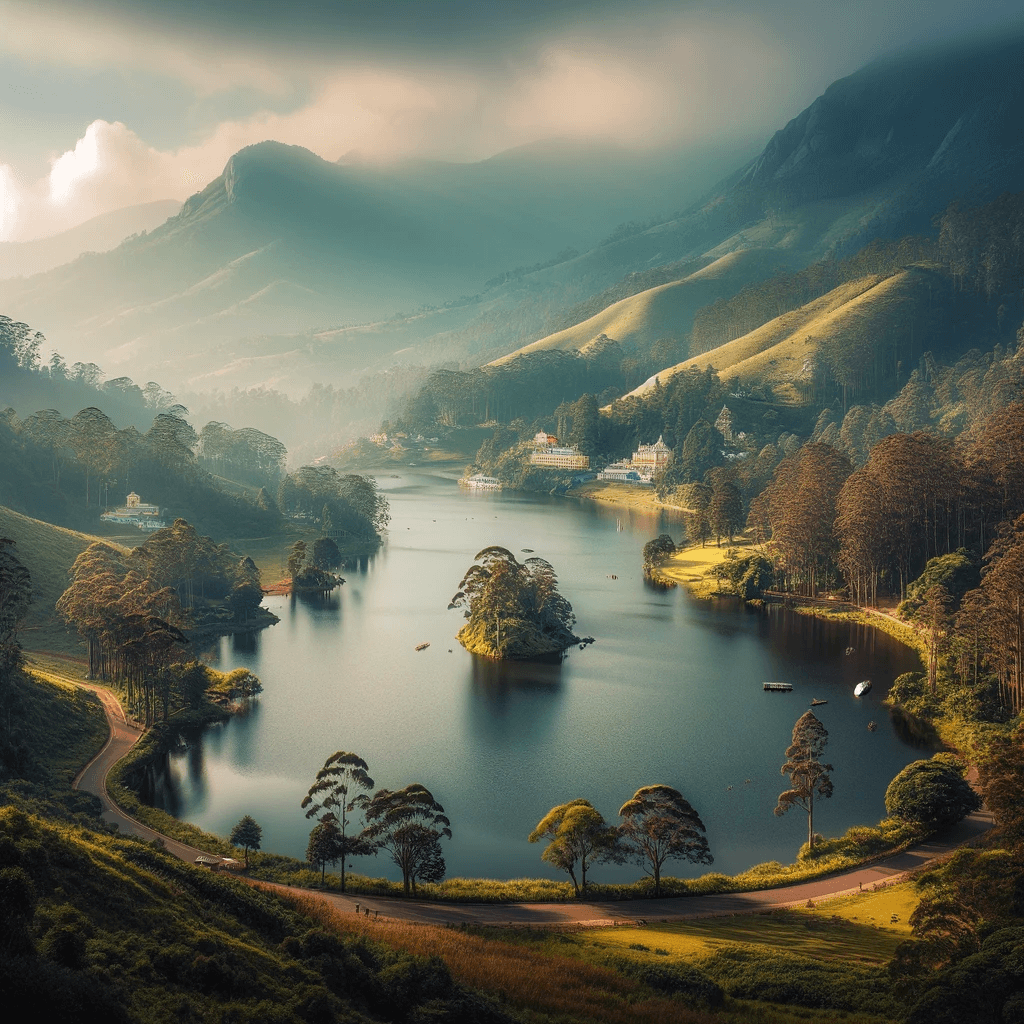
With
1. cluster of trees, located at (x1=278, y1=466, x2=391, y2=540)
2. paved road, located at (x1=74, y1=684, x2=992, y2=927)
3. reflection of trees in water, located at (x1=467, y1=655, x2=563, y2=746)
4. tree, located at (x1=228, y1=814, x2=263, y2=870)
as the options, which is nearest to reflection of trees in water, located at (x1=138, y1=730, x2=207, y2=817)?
paved road, located at (x1=74, y1=684, x2=992, y2=927)

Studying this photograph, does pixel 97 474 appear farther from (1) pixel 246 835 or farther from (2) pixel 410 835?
(2) pixel 410 835

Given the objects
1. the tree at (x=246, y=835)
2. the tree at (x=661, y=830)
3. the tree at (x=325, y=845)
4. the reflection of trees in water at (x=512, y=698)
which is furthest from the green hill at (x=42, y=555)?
the tree at (x=661, y=830)

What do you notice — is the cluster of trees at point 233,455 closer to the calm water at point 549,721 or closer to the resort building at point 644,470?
the resort building at point 644,470

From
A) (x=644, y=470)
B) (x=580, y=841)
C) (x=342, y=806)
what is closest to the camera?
(x=580, y=841)

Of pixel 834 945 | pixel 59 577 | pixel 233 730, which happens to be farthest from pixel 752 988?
pixel 59 577

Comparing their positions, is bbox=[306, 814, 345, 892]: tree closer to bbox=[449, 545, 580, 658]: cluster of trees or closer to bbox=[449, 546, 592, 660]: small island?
bbox=[449, 546, 592, 660]: small island

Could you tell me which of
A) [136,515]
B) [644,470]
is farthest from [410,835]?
[644,470]
